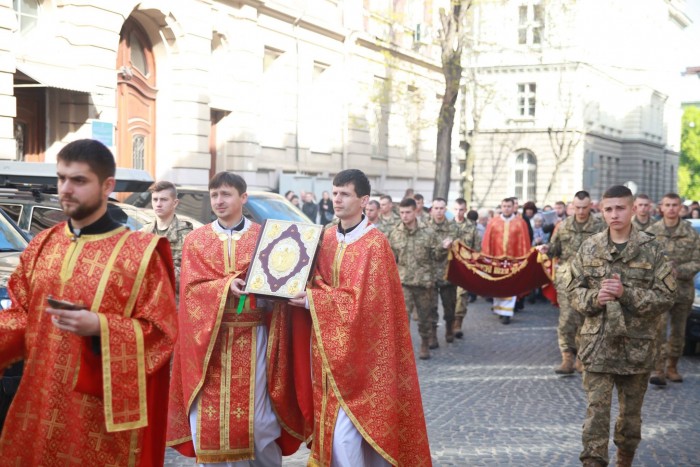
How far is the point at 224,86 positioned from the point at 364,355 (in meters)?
19.8

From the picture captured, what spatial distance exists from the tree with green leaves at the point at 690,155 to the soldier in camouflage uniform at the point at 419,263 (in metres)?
93.6

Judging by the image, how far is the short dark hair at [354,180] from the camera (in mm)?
5816

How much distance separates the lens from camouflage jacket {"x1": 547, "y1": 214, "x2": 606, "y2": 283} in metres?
11.1

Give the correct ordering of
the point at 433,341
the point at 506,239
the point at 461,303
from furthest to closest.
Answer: the point at 506,239 → the point at 461,303 → the point at 433,341

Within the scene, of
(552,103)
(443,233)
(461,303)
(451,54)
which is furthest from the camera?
(552,103)

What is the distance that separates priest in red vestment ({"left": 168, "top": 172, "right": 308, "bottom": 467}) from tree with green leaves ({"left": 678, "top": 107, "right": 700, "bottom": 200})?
100m

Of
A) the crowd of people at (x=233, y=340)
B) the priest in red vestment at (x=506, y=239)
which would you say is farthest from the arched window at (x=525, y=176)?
the crowd of people at (x=233, y=340)

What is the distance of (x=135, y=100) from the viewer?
71.3 feet

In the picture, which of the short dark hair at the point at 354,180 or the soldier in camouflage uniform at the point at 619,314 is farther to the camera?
the soldier in camouflage uniform at the point at 619,314

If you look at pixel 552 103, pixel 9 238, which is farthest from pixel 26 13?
pixel 552 103

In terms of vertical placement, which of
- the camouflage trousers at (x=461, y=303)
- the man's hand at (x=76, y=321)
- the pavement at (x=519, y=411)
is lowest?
the pavement at (x=519, y=411)

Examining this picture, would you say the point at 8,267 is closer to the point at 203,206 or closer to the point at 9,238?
the point at 9,238

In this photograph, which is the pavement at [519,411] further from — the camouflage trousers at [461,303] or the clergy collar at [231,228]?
the clergy collar at [231,228]

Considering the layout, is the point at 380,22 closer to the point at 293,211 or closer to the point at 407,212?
the point at 293,211
